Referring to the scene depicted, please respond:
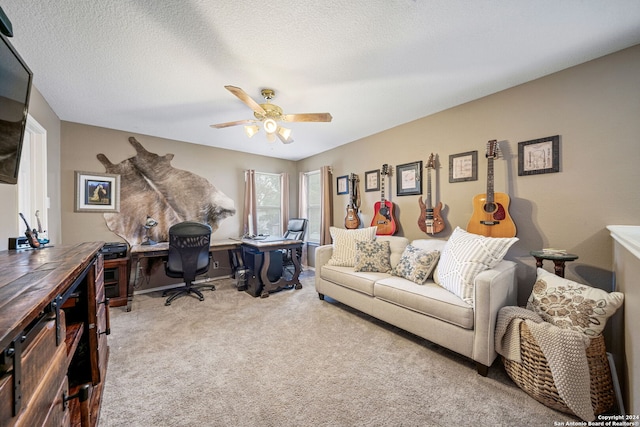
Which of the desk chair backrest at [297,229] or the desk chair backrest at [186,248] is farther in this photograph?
the desk chair backrest at [297,229]

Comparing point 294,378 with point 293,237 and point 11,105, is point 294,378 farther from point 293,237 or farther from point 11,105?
point 293,237

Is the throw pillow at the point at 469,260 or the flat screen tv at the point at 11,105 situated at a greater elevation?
the flat screen tv at the point at 11,105

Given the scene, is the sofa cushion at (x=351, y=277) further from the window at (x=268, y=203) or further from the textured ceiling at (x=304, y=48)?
the window at (x=268, y=203)

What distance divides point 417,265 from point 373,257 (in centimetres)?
55

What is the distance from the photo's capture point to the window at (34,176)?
2.43 meters

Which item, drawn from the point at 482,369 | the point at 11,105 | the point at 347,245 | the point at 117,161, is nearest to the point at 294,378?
the point at 482,369

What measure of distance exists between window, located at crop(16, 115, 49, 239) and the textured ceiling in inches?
18.2

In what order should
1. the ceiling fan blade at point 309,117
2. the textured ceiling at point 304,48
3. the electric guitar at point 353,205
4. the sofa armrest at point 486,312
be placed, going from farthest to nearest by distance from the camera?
the electric guitar at point 353,205, the ceiling fan blade at point 309,117, the sofa armrest at point 486,312, the textured ceiling at point 304,48

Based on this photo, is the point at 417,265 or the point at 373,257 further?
the point at 373,257

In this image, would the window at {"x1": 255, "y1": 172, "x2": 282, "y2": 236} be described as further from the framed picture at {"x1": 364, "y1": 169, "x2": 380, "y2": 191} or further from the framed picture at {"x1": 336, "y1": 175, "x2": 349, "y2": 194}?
the framed picture at {"x1": 364, "y1": 169, "x2": 380, "y2": 191}

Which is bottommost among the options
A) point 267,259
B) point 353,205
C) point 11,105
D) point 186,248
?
point 267,259

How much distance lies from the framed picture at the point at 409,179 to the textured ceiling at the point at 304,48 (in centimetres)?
74

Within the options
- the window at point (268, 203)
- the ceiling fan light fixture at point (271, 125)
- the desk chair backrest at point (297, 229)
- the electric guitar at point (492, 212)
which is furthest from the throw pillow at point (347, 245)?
the window at point (268, 203)

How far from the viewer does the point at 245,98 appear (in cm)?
207
